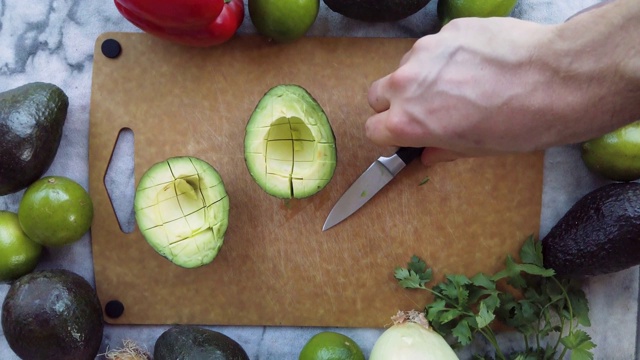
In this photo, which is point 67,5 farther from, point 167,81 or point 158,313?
point 158,313

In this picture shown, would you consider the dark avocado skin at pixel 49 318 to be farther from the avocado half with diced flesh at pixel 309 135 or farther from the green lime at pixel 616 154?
the green lime at pixel 616 154

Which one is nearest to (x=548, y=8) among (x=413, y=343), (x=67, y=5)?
(x=413, y=343)

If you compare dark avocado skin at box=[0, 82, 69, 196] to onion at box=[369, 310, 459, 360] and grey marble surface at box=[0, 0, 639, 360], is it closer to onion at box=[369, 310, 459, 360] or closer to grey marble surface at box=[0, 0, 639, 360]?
grey marble surface at box=[0, 0, 639, 360]

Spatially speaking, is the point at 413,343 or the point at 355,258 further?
the point at 355,258

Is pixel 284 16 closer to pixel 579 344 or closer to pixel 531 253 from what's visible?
pixel 531 253

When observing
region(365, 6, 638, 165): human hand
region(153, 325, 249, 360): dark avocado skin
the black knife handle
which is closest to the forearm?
region(365, 6, 638, 165): human hand

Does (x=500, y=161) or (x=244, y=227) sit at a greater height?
(x=500, y=161)
